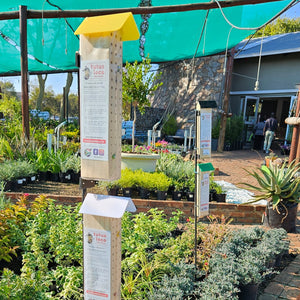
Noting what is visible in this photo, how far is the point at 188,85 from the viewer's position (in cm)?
1212

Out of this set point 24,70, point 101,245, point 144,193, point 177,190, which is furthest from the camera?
point 24,70

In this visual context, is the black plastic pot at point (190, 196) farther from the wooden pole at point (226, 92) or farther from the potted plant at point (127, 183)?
the wooden pole at point (226, 92)

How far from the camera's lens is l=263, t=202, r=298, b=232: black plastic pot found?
3342mm

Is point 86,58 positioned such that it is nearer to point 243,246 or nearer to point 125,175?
point 243,246

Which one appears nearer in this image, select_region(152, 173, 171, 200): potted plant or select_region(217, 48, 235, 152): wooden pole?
select_region(152, 173, 171, 200): potted plant

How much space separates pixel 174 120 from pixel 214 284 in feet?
35.0

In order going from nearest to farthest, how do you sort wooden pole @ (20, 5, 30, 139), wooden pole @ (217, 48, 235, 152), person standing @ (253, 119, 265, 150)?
wooden pole @ (20, 5, 30, 139) → wooden pole @ (217, 48, 235, 152) → person standing @ (253, 119, 265, 150)

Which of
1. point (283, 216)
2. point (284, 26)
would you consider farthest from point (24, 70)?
point (284, 26)

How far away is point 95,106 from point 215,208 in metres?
3.01

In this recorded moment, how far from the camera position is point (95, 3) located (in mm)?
5418

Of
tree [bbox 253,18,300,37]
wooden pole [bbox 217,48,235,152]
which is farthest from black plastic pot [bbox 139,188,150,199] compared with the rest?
tree [bbox 253,18,300,37]

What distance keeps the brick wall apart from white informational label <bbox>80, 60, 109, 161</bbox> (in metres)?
2.59

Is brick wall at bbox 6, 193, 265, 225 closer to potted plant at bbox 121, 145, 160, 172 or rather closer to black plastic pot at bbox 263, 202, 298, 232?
black plastic pot at bbox 263, 202, 298, 232

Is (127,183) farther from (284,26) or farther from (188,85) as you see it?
(284,26)
